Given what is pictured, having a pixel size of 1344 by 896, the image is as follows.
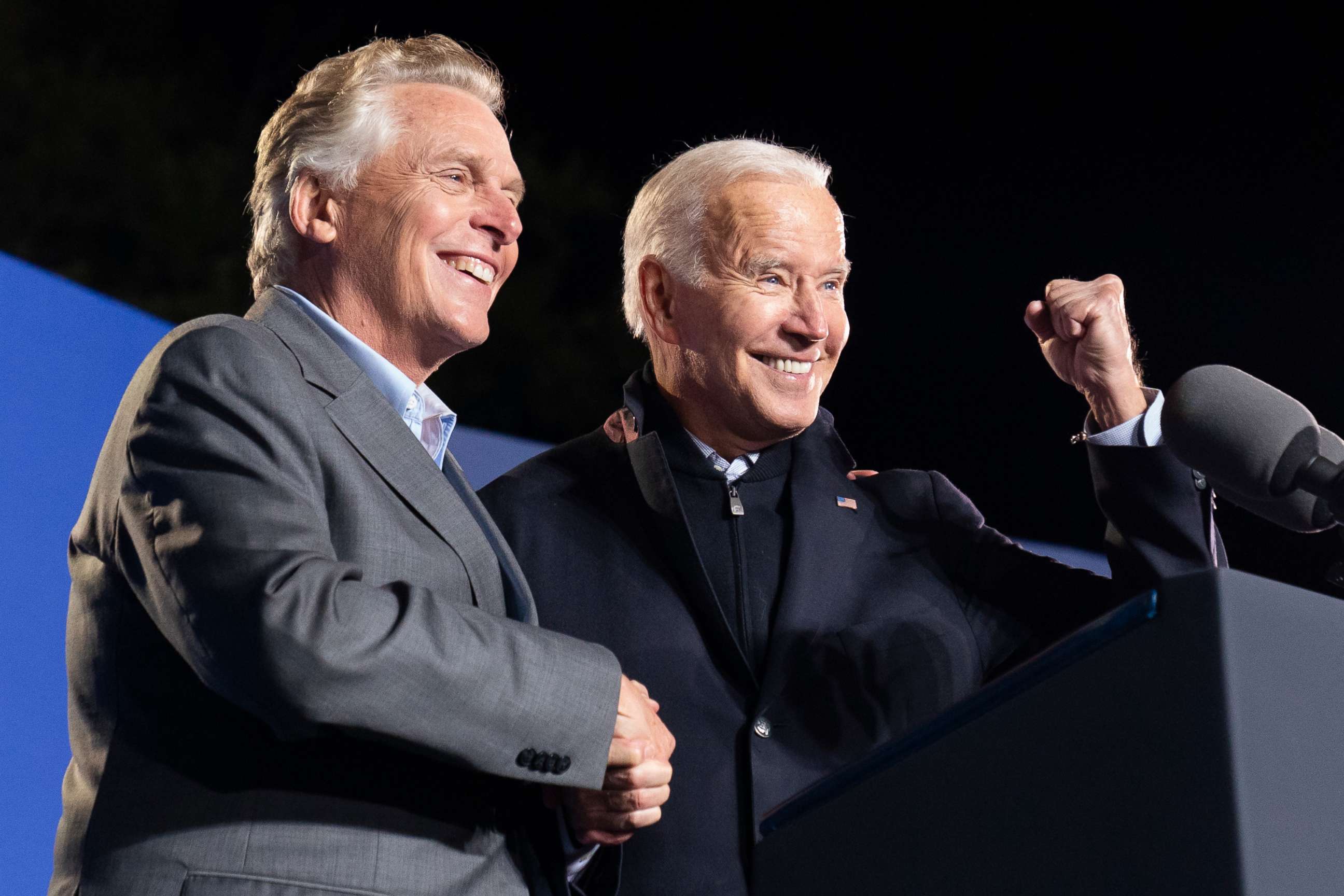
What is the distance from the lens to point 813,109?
4406 millimetres

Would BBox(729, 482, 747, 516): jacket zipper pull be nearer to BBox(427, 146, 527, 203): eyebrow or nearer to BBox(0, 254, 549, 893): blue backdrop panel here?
BBox(427, 146, 527, 203): eyebrow

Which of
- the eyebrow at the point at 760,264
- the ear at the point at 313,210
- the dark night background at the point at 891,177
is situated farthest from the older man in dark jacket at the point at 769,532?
the dark night background at the point at 891,177

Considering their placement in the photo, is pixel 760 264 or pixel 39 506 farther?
pixel 760 264

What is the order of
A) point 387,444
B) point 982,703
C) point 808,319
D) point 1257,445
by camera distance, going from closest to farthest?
point 982,703, point 1257,445, point 387,444, point 808,319

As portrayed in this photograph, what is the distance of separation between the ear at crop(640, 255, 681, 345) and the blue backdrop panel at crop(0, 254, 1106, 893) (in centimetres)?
92

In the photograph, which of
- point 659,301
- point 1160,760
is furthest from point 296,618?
point 659,301

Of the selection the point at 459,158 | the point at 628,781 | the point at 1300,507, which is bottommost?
the point at 628,781

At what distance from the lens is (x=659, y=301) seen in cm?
233

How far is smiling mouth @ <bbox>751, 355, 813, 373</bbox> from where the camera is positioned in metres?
2.17

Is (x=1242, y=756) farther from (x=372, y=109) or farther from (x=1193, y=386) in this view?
(x=372, y=109)

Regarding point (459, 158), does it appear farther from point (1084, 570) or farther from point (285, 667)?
point (1084, 570)

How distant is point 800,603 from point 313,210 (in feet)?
2.93

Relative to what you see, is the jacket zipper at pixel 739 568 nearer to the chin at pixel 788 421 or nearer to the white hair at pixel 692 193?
the chin at pixel 788 421

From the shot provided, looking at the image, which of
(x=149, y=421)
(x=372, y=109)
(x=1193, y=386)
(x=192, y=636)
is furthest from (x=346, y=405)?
(x=1193, y=386)
